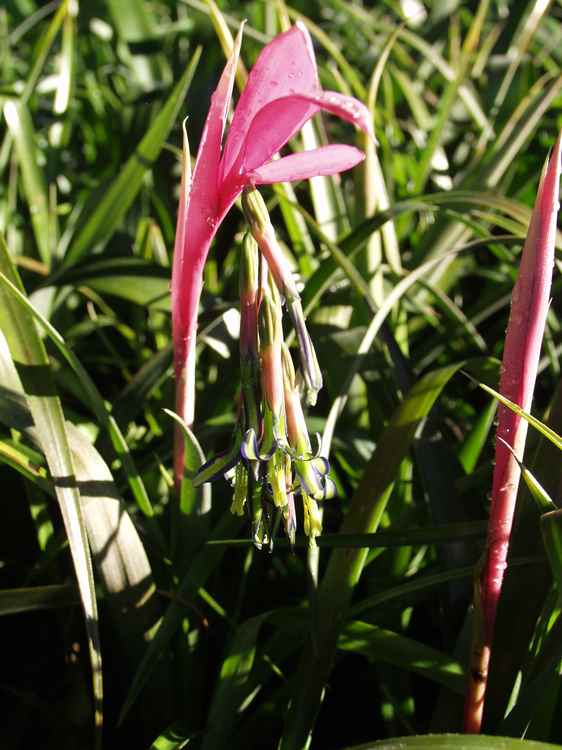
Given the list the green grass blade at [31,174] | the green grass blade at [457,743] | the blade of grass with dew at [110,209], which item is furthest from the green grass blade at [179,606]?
the green grass blade at [31,174]

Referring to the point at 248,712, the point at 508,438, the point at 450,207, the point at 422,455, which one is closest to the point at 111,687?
the point at 248,712

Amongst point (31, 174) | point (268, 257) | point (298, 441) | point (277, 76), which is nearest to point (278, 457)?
point (298, 441)

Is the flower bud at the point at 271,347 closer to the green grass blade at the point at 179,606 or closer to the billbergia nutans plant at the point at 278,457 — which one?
the billbergia nutans plant at the point at 278,457

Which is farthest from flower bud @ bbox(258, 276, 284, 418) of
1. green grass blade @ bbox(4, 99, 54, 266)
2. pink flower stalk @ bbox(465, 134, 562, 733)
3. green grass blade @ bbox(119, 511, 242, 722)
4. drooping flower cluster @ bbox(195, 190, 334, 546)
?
green grass blade @ bbox(4, 99, 54, 266)

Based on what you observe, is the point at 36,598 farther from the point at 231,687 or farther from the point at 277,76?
the point at 277,76

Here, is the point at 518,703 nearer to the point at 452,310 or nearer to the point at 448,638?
the point at 448,638

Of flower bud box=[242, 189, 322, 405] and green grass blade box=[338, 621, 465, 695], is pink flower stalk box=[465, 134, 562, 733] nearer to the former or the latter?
green grass blade box=[338, 621, 465, 695]

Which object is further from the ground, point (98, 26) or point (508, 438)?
point (98, 26)

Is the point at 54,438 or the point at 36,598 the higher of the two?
the point at 54,438
